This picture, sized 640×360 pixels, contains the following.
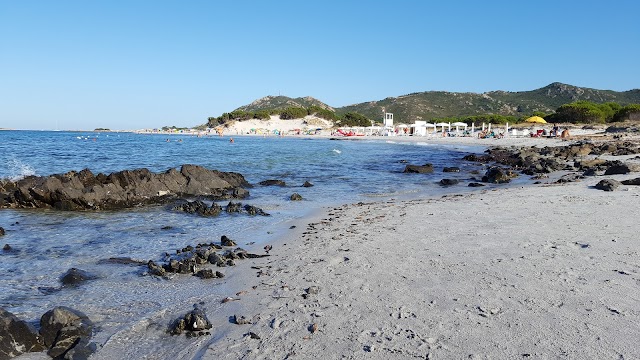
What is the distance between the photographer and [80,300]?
229 inches

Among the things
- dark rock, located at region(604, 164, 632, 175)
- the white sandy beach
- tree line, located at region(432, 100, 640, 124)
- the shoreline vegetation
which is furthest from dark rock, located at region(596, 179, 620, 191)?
tree line, located at region(432, 100, 640, 124)

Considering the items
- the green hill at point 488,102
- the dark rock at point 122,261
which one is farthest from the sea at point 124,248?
the green hill at point 488,102

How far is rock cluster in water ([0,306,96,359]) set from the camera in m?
4.41

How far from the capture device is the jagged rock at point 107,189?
1316 cm

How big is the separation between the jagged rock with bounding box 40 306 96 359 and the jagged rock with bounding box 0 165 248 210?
29.4 feet

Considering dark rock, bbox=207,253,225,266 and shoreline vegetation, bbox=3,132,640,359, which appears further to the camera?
dark rock, bbox=207,253,225,266

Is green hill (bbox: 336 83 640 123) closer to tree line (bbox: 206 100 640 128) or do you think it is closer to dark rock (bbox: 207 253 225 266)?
tree line (bbox: 206 100 640 128)

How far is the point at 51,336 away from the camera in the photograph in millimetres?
4680

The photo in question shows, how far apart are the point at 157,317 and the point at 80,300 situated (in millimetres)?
1359

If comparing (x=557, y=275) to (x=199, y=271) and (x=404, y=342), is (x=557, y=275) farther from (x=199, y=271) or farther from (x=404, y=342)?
(x=199, y=271)

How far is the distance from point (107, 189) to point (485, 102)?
6118 inches

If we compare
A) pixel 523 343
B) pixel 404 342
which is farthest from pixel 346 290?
pixel 523 343

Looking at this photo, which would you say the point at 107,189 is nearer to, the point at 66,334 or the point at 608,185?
the point at 66,334

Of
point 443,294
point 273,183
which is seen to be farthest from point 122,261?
point 273,183
